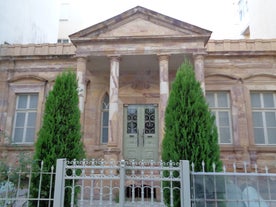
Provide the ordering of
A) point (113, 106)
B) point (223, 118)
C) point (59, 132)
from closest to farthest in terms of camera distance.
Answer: point (59, 132) → point (113, 106) → point (223, 118)

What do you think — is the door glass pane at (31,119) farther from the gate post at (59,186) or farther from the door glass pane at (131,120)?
the gate post at (59,186)

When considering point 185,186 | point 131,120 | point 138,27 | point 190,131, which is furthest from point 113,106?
point 185,186

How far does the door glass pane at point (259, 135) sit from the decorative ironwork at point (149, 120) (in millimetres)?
3792

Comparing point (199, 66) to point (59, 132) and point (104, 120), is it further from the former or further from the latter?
point (59, 132)

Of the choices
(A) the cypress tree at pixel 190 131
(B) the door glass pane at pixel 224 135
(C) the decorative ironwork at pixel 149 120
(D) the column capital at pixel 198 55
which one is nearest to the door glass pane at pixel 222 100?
(B) the door glass pane at pixel 224 135

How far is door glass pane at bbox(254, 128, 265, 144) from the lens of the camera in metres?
10.7

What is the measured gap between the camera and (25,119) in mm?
11492

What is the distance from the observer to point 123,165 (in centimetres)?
451

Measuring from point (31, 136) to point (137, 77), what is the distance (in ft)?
15.4

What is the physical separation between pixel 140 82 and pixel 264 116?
4846 millimetres

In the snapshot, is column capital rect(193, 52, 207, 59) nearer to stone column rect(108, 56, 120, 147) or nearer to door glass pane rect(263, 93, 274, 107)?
stone column rect(108, 56, 120, 147)

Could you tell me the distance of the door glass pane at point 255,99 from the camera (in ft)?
36.3

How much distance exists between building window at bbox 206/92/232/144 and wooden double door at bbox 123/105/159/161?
2.20 metres

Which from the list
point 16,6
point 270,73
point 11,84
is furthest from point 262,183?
point 16,6
